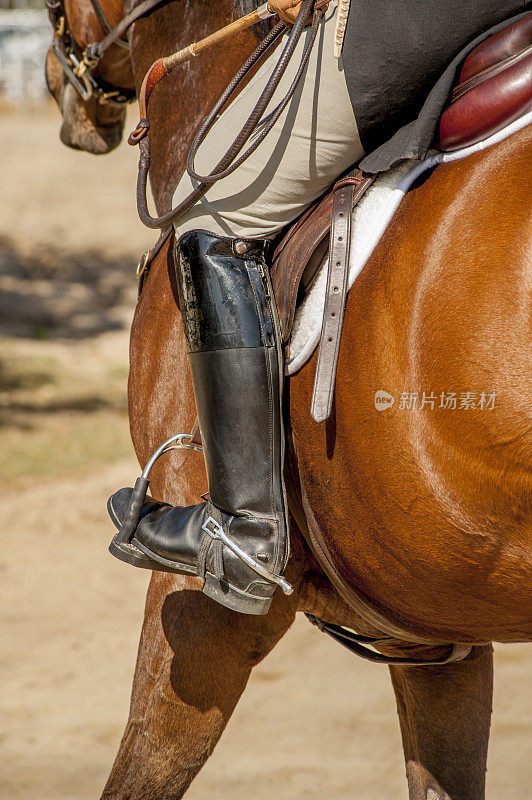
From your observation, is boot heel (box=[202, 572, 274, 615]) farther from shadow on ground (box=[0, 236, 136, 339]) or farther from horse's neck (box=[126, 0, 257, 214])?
shadow on ground (box=[0, 236, 136, 339])

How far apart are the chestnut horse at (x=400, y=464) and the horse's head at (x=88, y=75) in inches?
9.6

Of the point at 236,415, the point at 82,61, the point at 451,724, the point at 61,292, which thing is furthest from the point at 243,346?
the point at 61,292

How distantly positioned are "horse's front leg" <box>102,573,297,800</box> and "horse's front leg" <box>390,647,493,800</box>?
1.90ft

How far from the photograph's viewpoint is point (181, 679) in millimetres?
2145

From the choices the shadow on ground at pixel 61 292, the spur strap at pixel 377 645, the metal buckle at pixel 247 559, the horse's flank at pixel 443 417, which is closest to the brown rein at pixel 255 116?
the horse's flank at pixel 443 417

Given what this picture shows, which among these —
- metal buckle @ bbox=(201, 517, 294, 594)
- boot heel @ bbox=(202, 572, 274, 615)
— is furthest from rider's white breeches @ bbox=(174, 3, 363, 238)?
boot heel @ bbox=(202, 572, 274, 615)

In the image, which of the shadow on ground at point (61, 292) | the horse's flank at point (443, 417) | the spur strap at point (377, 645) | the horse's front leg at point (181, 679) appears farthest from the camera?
the shadow on ground at point (61, 292)

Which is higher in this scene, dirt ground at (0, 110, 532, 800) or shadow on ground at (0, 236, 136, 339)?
shadow on ground at (0, 236, 136, 339)

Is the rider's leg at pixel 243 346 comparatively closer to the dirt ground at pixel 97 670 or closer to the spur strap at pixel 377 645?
the spur strap at pixel 377 645

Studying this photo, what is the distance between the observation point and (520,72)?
1.60 m

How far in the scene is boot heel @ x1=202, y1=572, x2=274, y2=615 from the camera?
1935 mm

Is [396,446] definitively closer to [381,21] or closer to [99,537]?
[381,21]

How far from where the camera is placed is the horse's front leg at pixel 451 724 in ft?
8.20

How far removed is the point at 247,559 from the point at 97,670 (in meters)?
2.78
